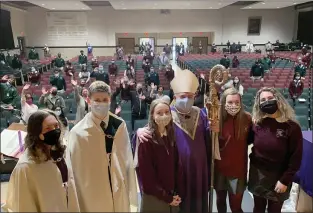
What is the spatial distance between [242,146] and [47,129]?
1.31 m

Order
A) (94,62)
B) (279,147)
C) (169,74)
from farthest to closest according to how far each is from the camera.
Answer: (94,62) < (169,74) < (279,147)

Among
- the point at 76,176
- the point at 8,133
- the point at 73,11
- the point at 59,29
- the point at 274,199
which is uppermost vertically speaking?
the point at 73,11

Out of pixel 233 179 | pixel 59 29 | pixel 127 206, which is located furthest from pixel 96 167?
pixel 59 29

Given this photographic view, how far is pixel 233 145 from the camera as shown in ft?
6.18

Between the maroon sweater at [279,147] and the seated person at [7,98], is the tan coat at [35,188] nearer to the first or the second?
the maroon sweater at [279,147]

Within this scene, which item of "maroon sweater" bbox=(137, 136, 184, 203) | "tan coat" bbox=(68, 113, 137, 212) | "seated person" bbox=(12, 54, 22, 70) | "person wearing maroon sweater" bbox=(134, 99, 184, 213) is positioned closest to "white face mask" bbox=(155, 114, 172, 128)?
"person wearing maroon sweater" bbox=(134, 99, 184, 213)

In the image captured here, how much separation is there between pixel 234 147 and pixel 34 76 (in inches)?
232

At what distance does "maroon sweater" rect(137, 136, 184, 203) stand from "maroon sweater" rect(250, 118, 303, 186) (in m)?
0.60

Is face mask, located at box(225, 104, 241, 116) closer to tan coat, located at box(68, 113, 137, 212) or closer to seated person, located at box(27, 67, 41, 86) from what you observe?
tan coat, located at box(68, 113, 137, 212)

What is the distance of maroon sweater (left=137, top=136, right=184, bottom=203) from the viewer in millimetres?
1681

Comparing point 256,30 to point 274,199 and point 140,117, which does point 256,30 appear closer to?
point 140,117

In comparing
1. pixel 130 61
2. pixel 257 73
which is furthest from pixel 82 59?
pixel 257 73

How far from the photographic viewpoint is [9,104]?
292 cm

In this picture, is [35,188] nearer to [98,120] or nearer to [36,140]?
[36,140]
